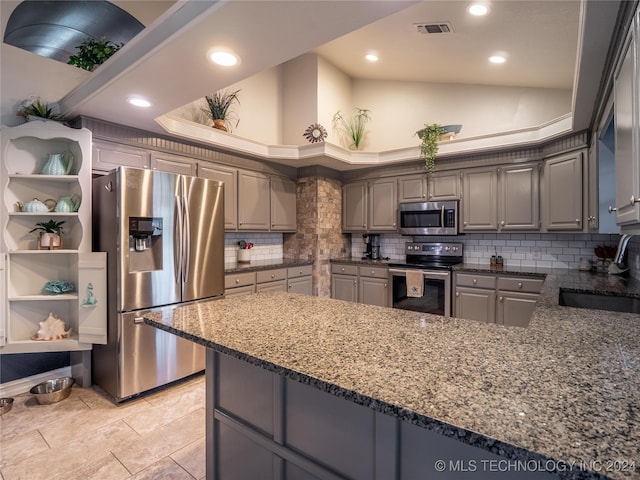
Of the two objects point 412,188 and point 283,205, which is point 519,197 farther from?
point 283,205

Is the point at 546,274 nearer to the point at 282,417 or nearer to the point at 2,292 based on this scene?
the point at 282,417

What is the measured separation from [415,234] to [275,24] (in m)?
3.32

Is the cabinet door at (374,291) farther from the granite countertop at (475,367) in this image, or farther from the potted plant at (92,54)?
the potted plant at (92,54)

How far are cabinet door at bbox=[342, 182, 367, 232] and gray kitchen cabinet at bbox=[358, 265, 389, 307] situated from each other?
72 centimetres

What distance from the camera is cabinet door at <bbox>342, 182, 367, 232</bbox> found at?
16.1ft

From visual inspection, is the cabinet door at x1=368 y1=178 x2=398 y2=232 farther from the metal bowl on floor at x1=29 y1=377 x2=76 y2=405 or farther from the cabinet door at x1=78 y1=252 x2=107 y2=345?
the metal bowl on floor at x1=29 y1=377 x2=76 y2=405

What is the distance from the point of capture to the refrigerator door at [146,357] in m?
2.62

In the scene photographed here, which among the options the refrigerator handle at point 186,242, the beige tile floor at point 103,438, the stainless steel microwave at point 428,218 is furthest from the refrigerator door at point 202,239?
the stainless steel microwave at point 428,218

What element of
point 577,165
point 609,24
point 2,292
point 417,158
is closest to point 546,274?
point 577,165

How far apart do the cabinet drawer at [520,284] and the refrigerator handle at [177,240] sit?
3.24 m

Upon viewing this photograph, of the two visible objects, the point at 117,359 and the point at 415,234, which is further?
the point at 415,234

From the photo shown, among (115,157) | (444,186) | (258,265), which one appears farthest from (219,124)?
(444,186)

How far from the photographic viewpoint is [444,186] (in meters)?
4.25

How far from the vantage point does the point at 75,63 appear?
8.44 ft
